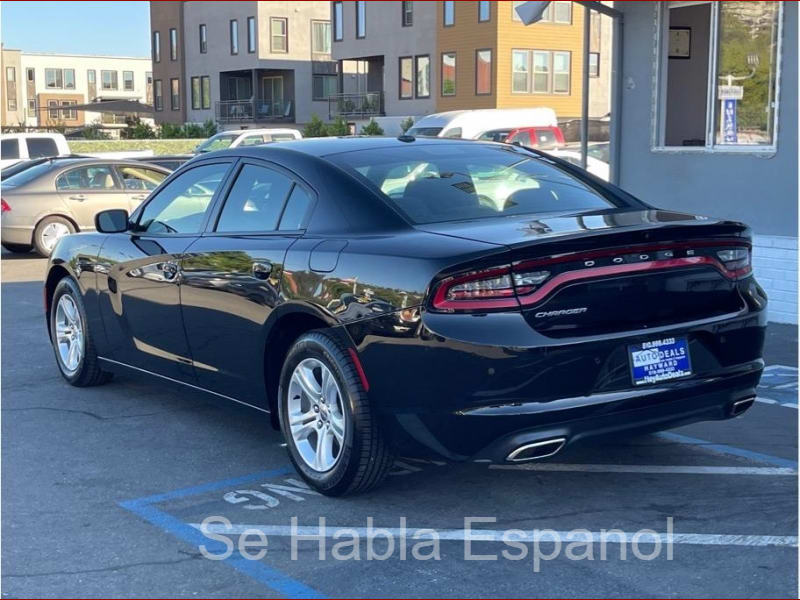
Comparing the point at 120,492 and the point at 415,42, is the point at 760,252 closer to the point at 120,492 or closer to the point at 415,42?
the point at 120,492

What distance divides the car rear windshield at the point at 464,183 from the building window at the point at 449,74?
36276 mm

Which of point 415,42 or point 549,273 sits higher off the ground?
point 415,42

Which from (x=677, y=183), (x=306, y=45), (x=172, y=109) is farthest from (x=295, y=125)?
(x=677, y=183)

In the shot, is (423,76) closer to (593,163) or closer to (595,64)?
(595,64)

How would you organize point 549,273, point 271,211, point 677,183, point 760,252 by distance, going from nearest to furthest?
point 549,273 < point 271,211 < point 760,252 < point 677,183

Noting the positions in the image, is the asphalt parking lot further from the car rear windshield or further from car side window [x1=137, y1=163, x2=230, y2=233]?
the car rear windshield

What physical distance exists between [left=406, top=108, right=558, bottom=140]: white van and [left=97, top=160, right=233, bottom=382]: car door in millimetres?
19899

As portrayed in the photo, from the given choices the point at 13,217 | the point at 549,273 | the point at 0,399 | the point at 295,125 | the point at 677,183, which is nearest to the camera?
the point at 549,273

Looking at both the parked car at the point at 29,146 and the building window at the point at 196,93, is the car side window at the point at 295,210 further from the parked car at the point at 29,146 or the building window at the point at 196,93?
the building window at the point at 196,93

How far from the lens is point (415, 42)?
43906 millimetres

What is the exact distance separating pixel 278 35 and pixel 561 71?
748 inches

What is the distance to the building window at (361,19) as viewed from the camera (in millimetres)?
46750

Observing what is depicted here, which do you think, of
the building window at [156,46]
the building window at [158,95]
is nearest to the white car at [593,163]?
the building window at [158,95]

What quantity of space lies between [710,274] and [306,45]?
173 ft
